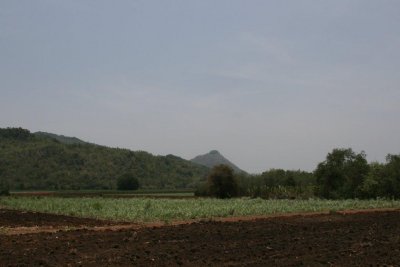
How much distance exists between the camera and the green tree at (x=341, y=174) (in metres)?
56.1

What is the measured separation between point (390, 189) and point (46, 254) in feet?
151

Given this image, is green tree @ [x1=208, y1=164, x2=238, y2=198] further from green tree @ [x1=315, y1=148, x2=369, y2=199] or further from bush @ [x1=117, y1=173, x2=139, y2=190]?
bush @ [x1=117, y1=173, x2=139, y2=190]

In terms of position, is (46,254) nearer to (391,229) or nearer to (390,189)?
(391,229)

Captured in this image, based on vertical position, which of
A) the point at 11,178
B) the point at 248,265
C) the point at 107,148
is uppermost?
the point at 107,148

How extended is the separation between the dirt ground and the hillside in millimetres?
65086

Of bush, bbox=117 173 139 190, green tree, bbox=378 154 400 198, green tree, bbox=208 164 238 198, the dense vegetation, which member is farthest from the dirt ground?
bush, bbox=117 173 139 190

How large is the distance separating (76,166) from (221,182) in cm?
4135

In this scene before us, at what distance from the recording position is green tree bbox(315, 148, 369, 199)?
56.1 meters

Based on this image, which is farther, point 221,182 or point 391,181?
point 221,182

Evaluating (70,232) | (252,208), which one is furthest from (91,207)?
(70,232)

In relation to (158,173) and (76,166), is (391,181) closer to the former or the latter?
(158,173)

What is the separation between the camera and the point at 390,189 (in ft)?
176

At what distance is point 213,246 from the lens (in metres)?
16.2

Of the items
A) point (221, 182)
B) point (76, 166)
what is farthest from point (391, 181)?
point (76, 166)
